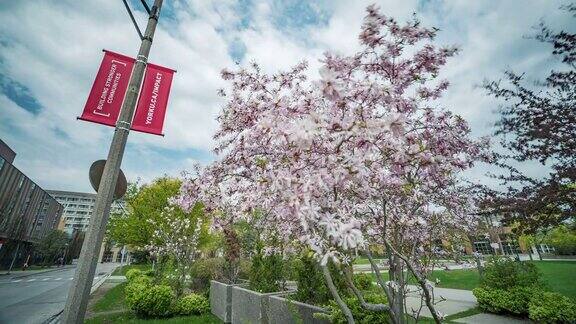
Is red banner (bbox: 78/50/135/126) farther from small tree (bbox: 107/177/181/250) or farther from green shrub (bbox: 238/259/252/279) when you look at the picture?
small tree (bbox: 107/177/181/250)

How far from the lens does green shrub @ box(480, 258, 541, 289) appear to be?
959 centimetres

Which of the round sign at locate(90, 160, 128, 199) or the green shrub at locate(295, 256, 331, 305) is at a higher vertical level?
the round sign at locate(90, 160, 128, 199)

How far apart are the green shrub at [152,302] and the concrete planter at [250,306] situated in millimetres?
2828

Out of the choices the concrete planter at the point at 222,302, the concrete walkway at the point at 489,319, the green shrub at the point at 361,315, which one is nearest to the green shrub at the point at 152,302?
the concrete planter at the point at 222,302

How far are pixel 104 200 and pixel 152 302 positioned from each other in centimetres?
830

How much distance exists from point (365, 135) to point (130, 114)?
3741 millimetres

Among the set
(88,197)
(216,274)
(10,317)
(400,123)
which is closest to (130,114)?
(400,123)

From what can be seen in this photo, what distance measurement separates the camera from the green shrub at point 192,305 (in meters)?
11.4

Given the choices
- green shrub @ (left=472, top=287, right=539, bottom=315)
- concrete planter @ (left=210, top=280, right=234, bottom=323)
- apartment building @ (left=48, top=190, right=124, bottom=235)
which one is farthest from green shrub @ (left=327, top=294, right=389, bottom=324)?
apartment building @ (left=48, top=190, right=124, bottom=235)

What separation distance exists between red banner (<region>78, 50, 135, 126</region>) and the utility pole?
0.22 m

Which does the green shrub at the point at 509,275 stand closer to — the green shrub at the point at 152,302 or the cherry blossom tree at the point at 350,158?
the cherry blossom tree at the point at 350,158

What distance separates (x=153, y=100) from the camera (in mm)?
5152

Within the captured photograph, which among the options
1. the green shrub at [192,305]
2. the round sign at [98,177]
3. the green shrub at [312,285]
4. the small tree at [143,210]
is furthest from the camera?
the small tree at [143,210]

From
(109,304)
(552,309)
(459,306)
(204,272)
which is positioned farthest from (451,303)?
(109,304)
